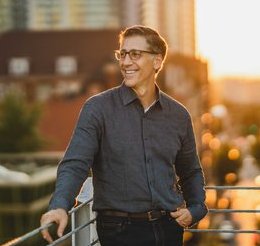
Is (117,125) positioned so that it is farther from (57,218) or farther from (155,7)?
(155,7)

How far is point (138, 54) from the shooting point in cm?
353

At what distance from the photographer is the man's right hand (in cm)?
306

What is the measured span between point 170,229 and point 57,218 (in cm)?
73

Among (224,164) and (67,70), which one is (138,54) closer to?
(224,164)

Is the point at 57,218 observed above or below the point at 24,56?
above

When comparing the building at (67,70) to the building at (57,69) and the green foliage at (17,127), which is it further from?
the green foliage at (17,127)

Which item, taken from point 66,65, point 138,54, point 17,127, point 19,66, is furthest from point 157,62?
point 19,66

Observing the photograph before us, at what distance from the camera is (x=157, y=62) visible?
11.9ft

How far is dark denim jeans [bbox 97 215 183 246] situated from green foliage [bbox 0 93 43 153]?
47627 millimetres

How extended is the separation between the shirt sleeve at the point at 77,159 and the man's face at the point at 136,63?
0.22 meters

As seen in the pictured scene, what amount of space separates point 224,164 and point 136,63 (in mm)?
56694

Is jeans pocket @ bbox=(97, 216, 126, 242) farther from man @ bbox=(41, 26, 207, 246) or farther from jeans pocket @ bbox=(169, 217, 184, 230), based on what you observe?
jeans pocket @ bbox=(169, 217, 184, 230)

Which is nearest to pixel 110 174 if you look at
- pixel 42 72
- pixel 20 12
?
pixel 42 72

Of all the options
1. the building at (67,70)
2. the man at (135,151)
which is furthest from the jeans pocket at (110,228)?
the building at (67,70)
